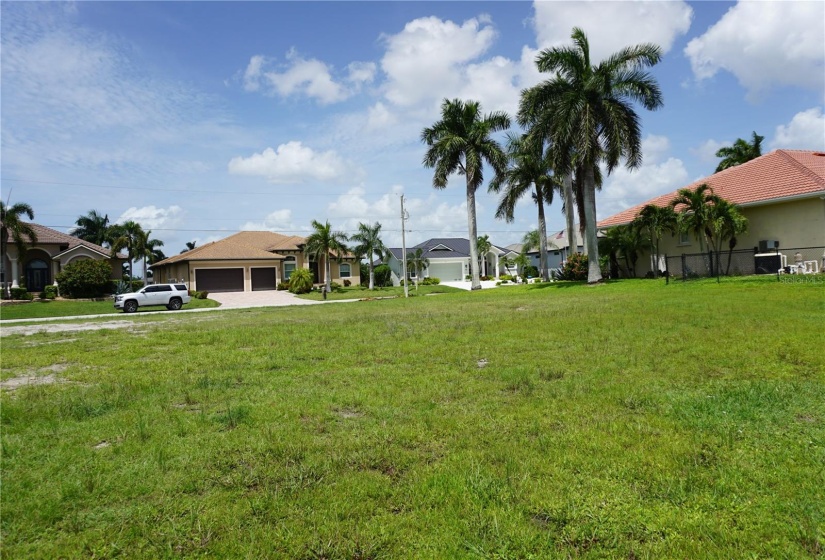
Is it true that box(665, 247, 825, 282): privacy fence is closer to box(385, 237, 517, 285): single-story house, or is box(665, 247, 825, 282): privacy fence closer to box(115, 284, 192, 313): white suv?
box(115, 284, 192, 313): white suv

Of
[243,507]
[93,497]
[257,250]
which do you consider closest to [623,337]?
[243,507]

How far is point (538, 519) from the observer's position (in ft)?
11.0

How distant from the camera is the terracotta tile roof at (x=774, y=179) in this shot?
25.3 metres

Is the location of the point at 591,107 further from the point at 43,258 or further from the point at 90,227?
the point at 90,227

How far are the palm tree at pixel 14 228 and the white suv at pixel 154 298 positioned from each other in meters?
12.8

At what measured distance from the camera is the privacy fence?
2303cm

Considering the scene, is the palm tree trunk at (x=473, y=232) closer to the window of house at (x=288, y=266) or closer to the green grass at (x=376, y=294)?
the green grass at (x=376, y=294)

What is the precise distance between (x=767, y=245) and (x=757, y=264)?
58.0 inches

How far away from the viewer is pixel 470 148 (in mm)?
36875

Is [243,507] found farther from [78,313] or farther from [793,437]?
[78,313]

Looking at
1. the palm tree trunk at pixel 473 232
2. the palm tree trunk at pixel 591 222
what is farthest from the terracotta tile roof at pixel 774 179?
the palm tree trunk at pixel 473 232

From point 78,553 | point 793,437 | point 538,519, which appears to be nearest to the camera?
point 78,553

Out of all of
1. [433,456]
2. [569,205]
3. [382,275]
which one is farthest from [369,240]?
[433,456]

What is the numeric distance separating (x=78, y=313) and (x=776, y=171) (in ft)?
131
